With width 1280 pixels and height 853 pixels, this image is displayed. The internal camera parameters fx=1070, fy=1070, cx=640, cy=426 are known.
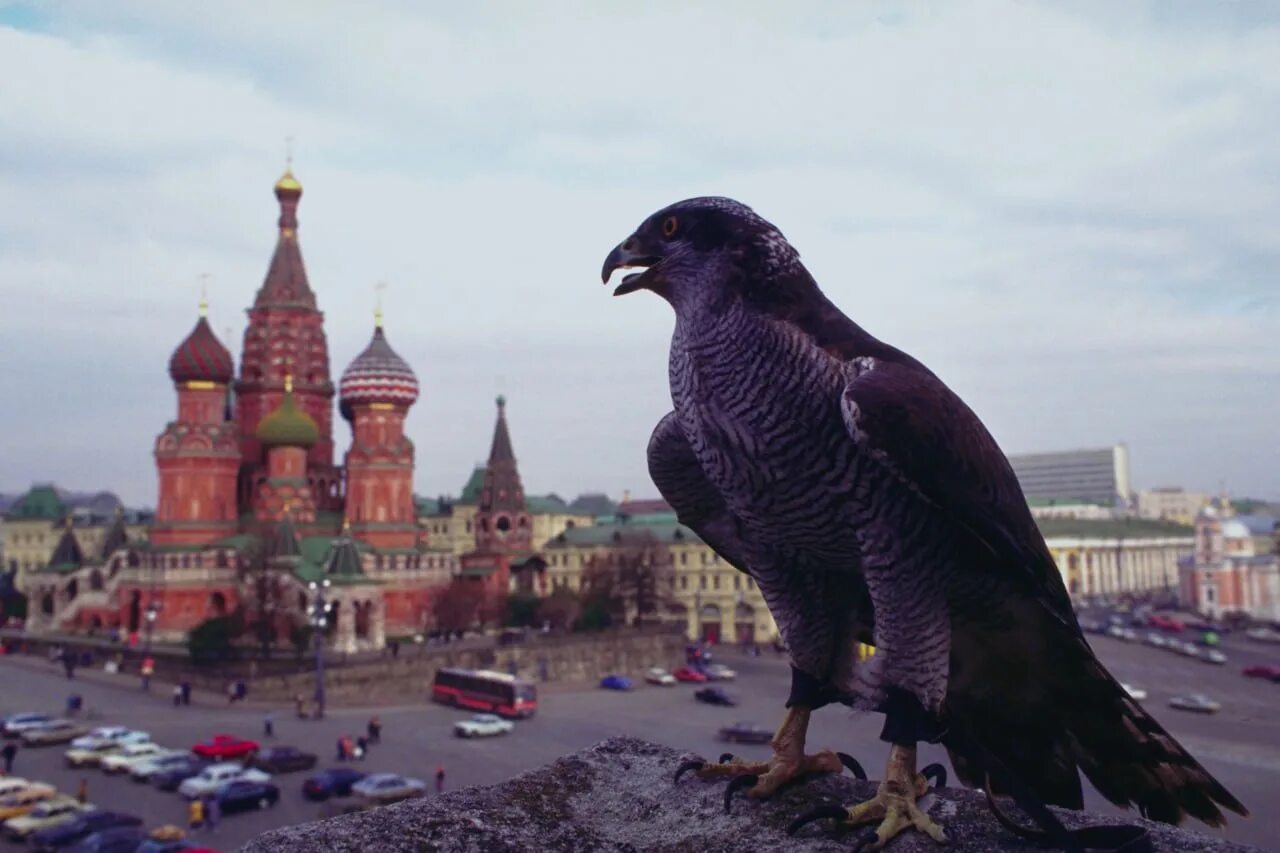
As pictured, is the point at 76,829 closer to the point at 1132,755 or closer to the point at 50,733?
the point at 50,733

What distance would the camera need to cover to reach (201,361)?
37.6 metres

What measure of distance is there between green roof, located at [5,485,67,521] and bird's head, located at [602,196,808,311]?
70335 mm

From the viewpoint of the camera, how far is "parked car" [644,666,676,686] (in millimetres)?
32684

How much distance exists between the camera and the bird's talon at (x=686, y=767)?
160 inches

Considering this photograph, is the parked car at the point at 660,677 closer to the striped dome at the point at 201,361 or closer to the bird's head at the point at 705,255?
the striped dome at the point at 201,361

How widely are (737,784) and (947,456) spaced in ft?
4.66

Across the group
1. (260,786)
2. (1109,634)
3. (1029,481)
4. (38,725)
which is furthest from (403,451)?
(1029,481)

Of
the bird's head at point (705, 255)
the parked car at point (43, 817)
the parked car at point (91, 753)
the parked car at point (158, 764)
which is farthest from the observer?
the parked car at point (91, 753)

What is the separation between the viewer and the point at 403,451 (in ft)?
132

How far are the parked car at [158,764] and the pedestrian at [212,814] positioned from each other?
2.50 metres

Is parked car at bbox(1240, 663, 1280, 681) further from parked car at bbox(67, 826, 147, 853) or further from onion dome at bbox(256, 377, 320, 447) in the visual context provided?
onion dome at bbox(256, 377, 320, 447)

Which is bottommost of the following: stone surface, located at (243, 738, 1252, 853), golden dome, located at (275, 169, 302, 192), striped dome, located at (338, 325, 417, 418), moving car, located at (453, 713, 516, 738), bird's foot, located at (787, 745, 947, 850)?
moving car, located at (453, 713, 516, 738)

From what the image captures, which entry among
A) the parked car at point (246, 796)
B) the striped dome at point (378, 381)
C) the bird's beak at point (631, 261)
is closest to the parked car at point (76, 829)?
the parked car at point (246, 796)

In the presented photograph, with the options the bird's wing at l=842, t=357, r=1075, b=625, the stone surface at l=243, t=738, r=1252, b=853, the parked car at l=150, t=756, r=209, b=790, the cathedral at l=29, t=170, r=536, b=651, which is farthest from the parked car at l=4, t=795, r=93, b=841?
the cathedral at l=29, t=170, r=536, b=651
